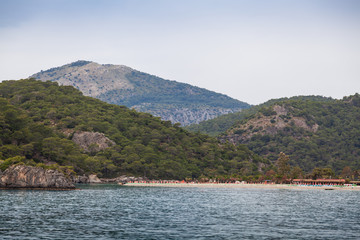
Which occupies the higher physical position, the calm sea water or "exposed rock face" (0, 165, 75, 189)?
"exposed rock face" (0, 165, 75, 189)

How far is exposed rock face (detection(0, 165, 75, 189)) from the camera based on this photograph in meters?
124

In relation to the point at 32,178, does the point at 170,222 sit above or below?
below

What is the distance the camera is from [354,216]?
70.9 meters

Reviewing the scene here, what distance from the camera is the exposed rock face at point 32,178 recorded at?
406 ft

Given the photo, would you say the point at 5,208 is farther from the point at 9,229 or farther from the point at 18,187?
the point at 18,187

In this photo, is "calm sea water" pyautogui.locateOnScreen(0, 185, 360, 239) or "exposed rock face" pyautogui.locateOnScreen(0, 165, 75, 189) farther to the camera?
"exposed rock face" pyautogui.locateOnScreen(0, 165, 75, 189)

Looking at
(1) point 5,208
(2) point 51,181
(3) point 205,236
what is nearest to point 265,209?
(3) point 205,236

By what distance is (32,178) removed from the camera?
128375 mm

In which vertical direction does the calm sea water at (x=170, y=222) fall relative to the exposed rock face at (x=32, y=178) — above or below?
below

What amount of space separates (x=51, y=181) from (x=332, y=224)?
93620mm

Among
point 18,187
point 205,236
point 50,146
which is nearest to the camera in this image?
point 205,236

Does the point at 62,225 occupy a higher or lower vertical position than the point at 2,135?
lower

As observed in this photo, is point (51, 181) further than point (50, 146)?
No

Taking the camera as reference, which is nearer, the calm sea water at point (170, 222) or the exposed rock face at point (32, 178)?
the calm sea water at point (170, 222)
